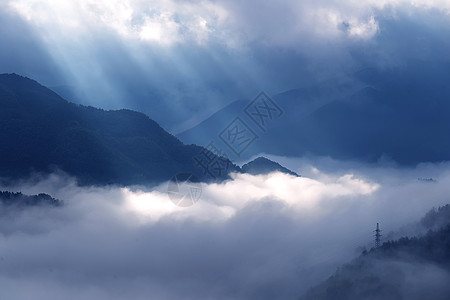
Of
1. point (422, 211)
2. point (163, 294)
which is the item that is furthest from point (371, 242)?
point (163, 294)

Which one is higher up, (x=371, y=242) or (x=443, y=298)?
(x=371, y=242)

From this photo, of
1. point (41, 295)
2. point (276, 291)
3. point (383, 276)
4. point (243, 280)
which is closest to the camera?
point (383, 276)

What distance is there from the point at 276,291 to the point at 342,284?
34.8 metres

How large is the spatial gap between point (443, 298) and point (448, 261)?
12420 millimetres

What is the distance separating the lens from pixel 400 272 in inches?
5172

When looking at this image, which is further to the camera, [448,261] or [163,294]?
[163,294]

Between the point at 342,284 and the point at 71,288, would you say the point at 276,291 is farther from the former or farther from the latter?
the point at 71,288

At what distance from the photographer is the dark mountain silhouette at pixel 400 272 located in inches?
5044

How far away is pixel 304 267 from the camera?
175m

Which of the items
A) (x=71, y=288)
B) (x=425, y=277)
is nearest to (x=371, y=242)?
(x=425, y=277)

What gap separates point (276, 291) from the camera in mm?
168750

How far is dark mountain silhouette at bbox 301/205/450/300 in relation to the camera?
128m

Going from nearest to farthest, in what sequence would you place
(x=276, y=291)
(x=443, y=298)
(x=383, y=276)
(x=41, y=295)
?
(x=443, y=298)
(x=383, y=276)
(x=41, y=295)
(x=276, y=291)

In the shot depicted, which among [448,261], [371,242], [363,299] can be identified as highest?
[371,242]
